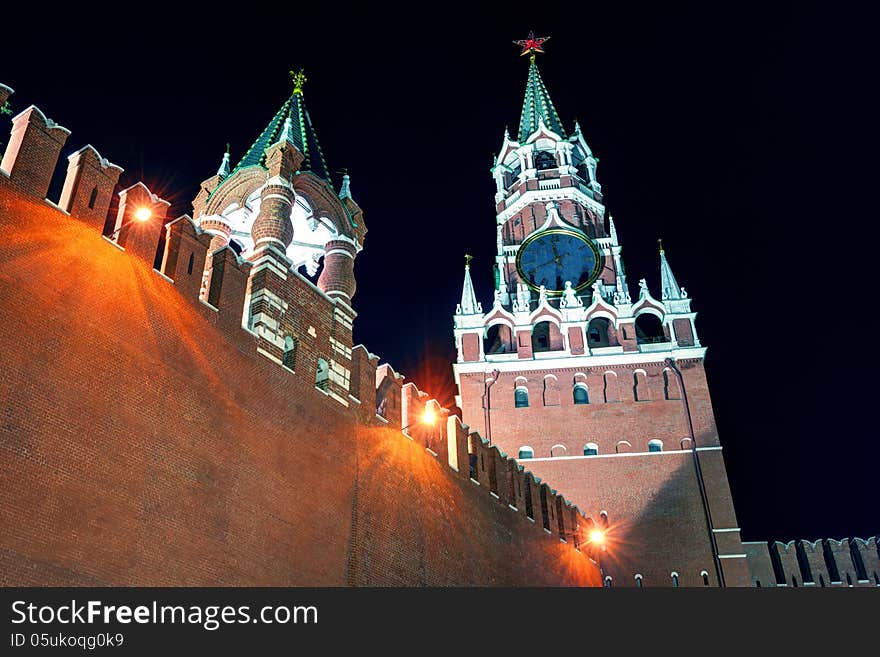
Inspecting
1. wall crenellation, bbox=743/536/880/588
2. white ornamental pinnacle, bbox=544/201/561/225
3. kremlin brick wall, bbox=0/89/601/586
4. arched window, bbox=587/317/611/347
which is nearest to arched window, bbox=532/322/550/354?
arched window, bbox=587/317/611/347

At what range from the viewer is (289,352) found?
17.2 m

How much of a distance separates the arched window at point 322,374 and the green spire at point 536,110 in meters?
38.6

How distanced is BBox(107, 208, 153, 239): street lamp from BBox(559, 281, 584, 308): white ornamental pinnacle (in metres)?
28.2

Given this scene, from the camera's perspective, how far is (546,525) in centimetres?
2491

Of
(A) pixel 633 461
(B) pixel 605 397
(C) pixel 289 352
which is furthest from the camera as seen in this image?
(B) pixel 605 397

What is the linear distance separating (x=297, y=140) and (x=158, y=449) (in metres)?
10.8

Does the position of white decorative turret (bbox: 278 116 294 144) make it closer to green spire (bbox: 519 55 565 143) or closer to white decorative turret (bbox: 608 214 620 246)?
white decorative turret (bbox: 608 214 620 246)

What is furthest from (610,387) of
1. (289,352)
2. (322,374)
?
(289,352)

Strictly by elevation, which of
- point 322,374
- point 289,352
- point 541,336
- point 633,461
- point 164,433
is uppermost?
point 541,336

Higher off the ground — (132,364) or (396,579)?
(132,364)

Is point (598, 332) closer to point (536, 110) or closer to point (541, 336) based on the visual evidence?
point (541, 336)
